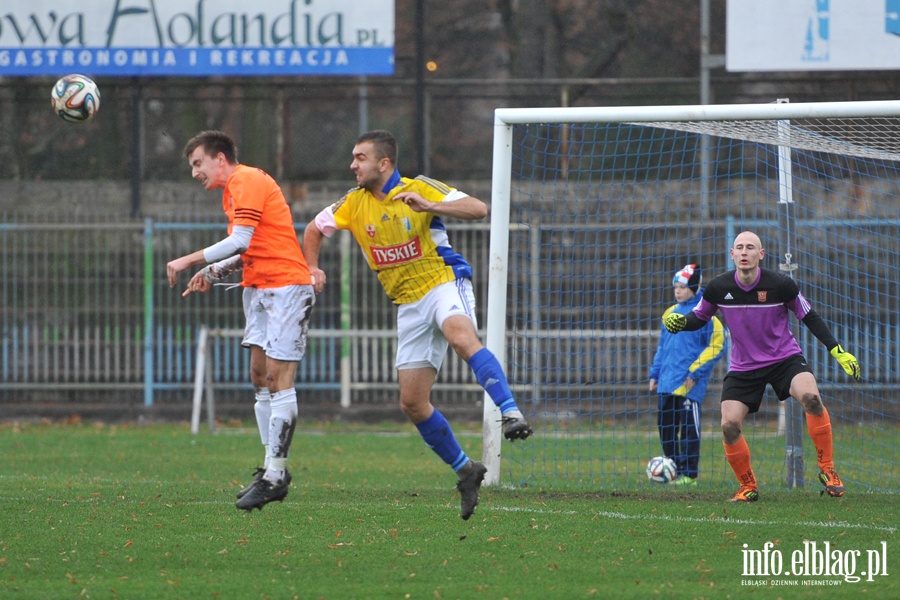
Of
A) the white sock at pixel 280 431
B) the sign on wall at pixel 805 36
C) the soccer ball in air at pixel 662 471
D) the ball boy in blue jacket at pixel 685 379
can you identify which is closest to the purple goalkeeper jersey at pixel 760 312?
the ball boy in blue jacket at pixel 685 379

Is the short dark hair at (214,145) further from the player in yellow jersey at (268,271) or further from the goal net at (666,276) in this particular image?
the goal net at (666,276)

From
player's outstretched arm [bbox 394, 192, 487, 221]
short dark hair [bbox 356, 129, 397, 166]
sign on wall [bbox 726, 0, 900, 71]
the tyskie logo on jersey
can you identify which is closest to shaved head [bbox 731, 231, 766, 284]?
player's outstretched arm [bbox 394, 192, 487, 221]

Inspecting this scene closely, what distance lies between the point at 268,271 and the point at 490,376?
75.3 inches

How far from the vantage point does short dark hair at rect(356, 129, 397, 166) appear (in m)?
7.02

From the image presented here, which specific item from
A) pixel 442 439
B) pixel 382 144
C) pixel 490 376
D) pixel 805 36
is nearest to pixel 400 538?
pixel 442 439

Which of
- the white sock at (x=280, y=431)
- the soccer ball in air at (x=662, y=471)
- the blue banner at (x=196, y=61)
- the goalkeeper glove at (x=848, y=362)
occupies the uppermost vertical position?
the blue banner at (x=196, y=61)

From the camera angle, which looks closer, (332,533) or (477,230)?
(332,533)

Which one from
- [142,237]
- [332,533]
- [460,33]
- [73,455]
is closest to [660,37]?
[460,33]

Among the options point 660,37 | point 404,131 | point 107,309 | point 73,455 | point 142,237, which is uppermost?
point 660,37

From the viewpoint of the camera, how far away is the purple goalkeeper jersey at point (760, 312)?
843 cm

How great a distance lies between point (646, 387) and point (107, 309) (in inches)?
307

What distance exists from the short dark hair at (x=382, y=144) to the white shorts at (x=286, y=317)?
1207 millimetres

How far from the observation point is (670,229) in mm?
16359

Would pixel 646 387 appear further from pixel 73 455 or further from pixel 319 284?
pixel 319 284
